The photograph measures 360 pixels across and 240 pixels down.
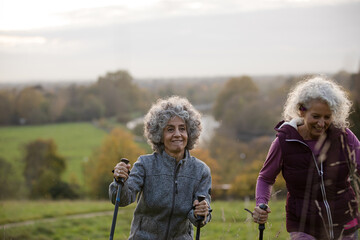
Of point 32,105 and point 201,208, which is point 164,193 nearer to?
point 201,208

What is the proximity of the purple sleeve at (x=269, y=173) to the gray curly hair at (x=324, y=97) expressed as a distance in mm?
369

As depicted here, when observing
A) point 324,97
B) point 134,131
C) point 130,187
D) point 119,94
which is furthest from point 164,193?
point 119,94

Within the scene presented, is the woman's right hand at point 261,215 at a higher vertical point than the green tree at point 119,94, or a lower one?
lower

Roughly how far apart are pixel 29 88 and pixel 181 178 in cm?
5100

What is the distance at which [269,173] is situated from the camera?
3.62m

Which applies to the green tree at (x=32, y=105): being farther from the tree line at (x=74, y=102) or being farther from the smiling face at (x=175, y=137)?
the smiling face at (x=175, y=137)

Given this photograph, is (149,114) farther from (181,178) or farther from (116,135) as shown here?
(116,135)

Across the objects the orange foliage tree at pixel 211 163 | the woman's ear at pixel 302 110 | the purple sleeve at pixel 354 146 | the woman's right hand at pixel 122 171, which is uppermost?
the woman's ear at pixel 302 110

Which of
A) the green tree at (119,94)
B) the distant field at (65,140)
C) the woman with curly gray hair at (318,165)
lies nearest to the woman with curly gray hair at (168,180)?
the woman with curly gray hair at (318,165)

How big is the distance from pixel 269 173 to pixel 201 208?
2.23ft

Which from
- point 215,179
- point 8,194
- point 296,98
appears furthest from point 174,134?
point 8,194

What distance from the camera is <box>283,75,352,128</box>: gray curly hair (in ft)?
11.3

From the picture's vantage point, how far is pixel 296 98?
3611 millimetres

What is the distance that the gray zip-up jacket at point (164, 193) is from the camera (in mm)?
3527
